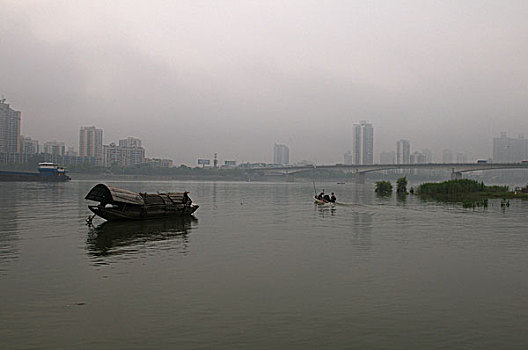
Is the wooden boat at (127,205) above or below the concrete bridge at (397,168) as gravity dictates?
below

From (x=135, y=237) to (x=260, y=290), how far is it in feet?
41.7

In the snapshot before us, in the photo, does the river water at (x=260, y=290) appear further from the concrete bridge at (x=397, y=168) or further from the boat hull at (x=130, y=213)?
the concrete bridge at (x=397, y=168)

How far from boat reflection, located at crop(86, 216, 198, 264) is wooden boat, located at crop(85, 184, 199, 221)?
55 centimetres

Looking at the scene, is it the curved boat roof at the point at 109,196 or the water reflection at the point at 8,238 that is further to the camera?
the curved boat roof at the point at 109,196

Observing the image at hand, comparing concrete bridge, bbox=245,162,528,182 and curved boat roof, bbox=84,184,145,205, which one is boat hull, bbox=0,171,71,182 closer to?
concrete bridge, bbox=245,162,528,182

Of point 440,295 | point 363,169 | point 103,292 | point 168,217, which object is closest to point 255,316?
point 103,292

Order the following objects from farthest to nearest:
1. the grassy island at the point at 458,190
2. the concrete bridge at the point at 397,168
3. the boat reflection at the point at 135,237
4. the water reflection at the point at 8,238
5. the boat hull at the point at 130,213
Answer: the concrete bridge at the point at 397,168
the grassy island at the point at 458,190
the boat hull at the point at 130,213
the boat reflection at the point at 135,237
the water reflection at the point at 8,238

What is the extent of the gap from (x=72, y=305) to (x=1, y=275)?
5.02 metres

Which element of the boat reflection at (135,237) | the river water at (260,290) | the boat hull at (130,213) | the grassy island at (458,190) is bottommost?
the river water at (260,290)

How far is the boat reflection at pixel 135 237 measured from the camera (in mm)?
20172

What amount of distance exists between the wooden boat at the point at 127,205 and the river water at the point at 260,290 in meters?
3.22

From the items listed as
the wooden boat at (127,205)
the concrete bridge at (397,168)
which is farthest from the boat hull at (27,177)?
the wooden boat at (127,205)

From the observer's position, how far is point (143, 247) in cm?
2123

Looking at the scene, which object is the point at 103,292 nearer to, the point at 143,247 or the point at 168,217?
the point at 143,247
